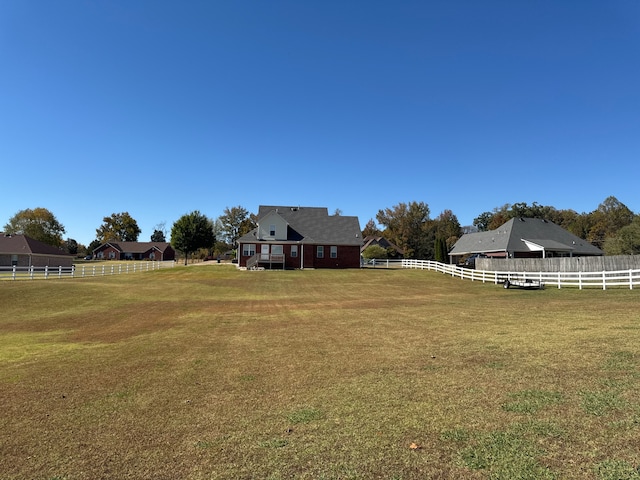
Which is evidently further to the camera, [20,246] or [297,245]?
[20,246]

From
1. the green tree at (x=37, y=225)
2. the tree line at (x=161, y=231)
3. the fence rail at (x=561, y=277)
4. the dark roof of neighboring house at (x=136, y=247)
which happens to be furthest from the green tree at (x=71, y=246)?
the fence rail at (x=561, y=277)

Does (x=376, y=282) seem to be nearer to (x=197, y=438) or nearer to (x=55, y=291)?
(x=55, y=291)

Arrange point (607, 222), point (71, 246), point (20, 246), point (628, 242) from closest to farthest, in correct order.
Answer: point (628, 242), point (20, 246), point (607, 222), point (71, 246)

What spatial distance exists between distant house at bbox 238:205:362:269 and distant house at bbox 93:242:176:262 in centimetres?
6573

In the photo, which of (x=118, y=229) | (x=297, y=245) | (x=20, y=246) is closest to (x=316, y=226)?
(x=297, y=245)

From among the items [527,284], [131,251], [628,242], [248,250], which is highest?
[628,242]

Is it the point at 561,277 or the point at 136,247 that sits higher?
the point at 136,247

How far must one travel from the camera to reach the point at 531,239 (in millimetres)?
45156

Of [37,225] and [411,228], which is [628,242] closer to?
[411,228]

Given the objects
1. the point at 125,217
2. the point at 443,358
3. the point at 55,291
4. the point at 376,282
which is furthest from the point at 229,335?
the point at 125,217

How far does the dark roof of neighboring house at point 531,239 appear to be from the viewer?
44.1 m

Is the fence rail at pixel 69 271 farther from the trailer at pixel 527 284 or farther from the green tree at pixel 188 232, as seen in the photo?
the trailer at pixel 527 284

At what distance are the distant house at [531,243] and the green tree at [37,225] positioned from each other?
8639cm

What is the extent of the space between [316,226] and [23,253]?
42056 millimetres
